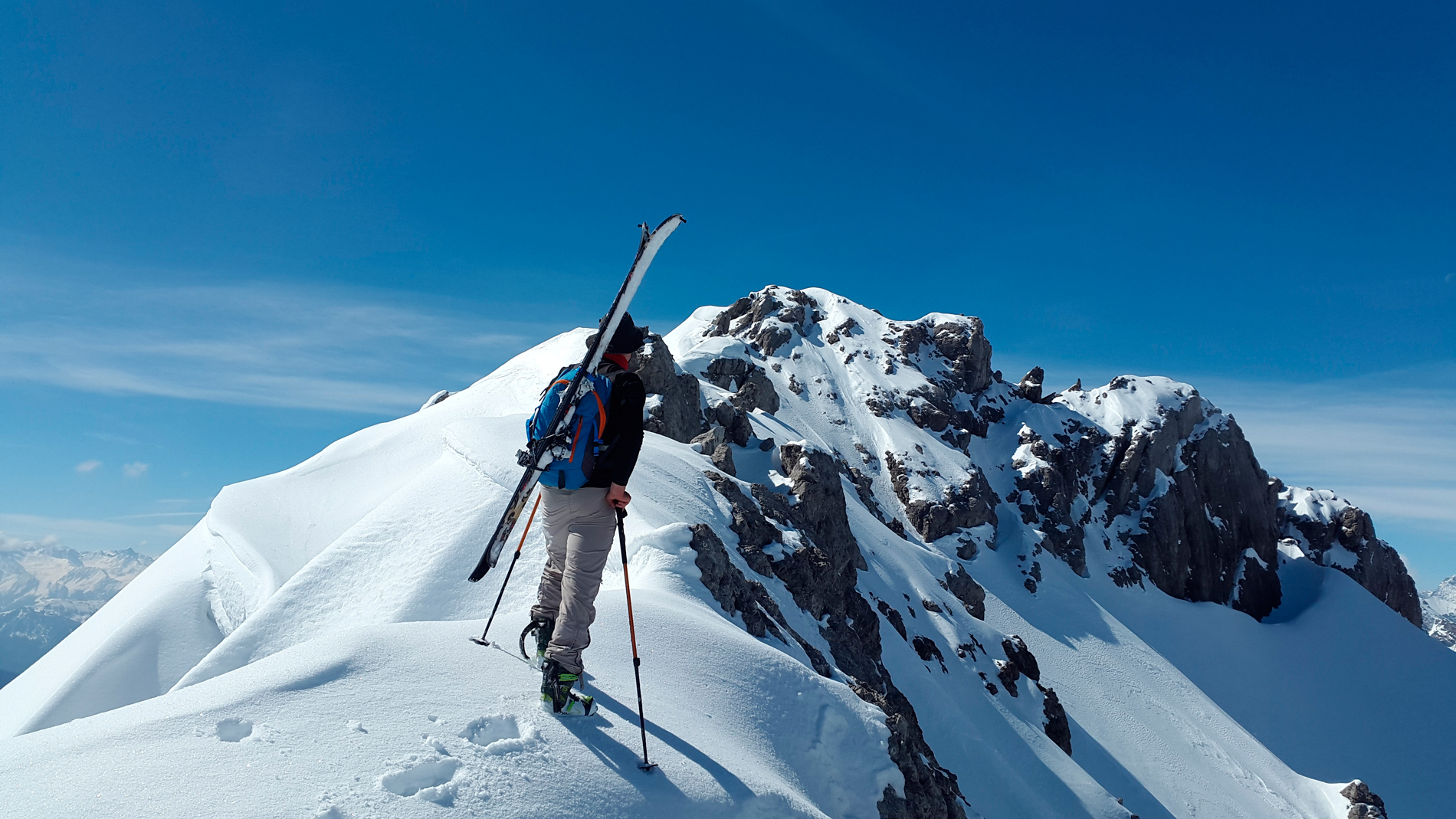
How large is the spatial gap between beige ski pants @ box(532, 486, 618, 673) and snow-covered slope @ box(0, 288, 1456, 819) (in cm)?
74

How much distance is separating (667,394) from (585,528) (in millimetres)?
34194

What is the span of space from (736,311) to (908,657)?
255 feet

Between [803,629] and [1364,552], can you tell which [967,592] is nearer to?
[803,629]

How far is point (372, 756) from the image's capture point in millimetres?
5727

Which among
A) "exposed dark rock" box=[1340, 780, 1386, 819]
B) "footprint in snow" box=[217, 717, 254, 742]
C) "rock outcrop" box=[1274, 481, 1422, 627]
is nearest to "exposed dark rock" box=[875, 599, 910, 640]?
"footprint in snow" box=[217, 717, 254, 742]

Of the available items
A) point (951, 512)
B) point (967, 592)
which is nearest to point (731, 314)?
point (951, 512)

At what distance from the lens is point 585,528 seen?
7.02 m

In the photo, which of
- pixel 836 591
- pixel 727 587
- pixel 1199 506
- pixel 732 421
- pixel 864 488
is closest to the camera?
pixel 727 587

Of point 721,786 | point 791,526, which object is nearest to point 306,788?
point 721,786

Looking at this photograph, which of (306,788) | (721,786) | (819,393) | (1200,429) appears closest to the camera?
(306,788)

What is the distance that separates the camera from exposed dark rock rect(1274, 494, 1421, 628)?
99750 millimetres

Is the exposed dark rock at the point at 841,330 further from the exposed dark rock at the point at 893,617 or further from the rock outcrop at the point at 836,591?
the exposed dark rock at the point at 893,617

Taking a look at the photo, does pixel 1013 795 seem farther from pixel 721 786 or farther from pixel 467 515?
pixel 721 786

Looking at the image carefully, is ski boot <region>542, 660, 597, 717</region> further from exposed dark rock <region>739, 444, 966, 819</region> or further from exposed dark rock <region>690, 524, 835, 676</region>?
exposed dark rock <region>690, 524, 835, 676</region>
